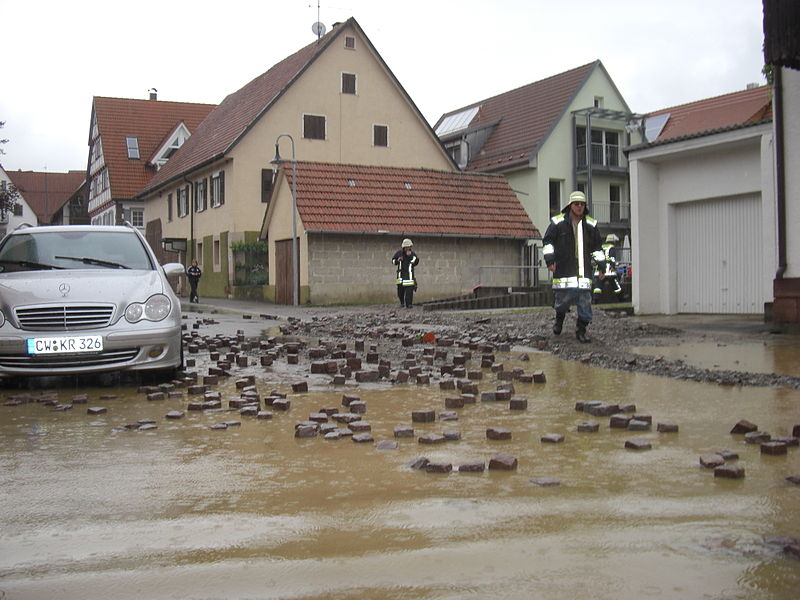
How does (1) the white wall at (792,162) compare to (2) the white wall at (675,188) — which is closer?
(1) the white wall at (792,162)

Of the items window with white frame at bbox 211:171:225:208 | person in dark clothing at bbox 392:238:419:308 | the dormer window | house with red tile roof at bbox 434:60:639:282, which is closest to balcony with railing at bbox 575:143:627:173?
house with red tile roof at bbox 434:60:639:282

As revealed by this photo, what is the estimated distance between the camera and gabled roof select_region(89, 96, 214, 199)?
188 ft

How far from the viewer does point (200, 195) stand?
42.8 metres

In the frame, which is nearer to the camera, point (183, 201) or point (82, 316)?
point (82, 316)

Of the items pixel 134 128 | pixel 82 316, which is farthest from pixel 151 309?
pixel 134 128

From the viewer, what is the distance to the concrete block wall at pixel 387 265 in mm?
29109

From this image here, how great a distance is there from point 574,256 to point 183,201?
121ft

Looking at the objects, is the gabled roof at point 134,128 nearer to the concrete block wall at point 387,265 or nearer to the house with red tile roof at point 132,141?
the house with red tile roof at point 132,141

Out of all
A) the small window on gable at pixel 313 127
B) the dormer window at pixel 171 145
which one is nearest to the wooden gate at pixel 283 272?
the small window on gable at pixel 313 127

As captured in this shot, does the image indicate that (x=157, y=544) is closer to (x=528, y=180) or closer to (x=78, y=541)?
(x=78, y=541)

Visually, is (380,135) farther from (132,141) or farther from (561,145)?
(132,141)

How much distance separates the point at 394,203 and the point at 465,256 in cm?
330

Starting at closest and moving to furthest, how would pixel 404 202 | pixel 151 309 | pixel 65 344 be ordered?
pixel 65 344, pixel 151 309, pixel 404 202

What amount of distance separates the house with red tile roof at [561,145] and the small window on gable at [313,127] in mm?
10269
